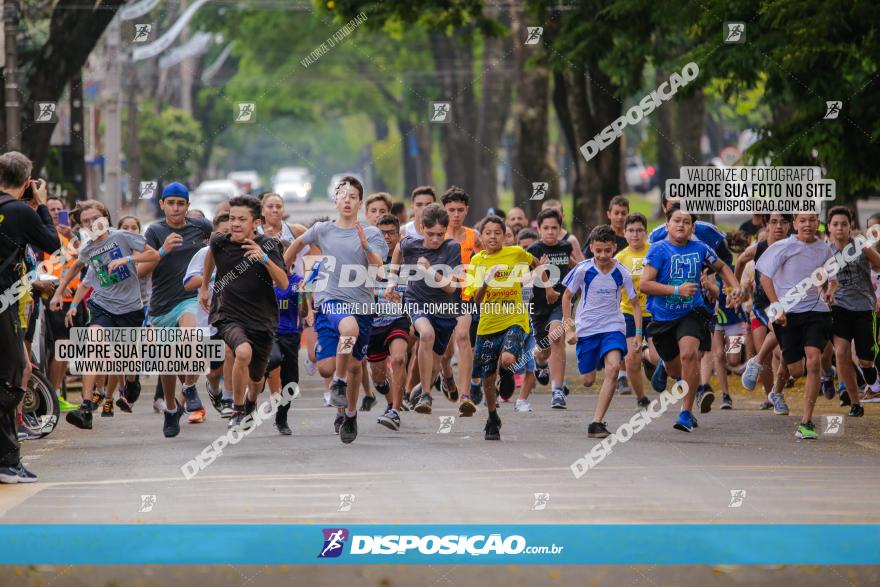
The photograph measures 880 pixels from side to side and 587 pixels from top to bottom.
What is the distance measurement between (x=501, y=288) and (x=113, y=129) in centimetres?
2130

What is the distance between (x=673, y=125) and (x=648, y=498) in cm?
4238

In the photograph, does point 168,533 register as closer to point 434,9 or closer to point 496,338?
point 496,338

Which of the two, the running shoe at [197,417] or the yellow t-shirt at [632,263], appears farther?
the yellow t-shirt at [632,263]

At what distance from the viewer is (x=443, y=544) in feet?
27.3

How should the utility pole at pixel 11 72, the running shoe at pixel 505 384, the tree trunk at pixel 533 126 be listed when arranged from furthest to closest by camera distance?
the tree trunk at pixel 533 126
the utility pole at pixel 11 72
the running shoe at pixel 505 384

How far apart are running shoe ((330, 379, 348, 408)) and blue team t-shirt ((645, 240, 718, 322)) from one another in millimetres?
2743

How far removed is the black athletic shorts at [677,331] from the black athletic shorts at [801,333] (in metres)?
0.59

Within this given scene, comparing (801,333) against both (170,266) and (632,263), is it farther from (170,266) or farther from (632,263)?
(170,266)

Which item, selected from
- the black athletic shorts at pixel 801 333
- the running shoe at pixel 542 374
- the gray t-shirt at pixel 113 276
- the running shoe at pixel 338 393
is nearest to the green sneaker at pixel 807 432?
the black athletic shorts at pixel 801 333

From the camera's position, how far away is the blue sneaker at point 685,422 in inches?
561

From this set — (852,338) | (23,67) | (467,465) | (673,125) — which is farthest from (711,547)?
(673,125)

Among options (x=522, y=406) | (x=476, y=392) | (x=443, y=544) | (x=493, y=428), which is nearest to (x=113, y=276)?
(x=476, y=392)

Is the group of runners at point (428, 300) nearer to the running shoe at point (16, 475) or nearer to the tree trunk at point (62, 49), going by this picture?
the running shoe at point (16, 475)

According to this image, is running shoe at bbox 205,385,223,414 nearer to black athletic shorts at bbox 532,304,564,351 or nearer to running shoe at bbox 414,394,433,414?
running shoe at bbox 414,394,433,414
